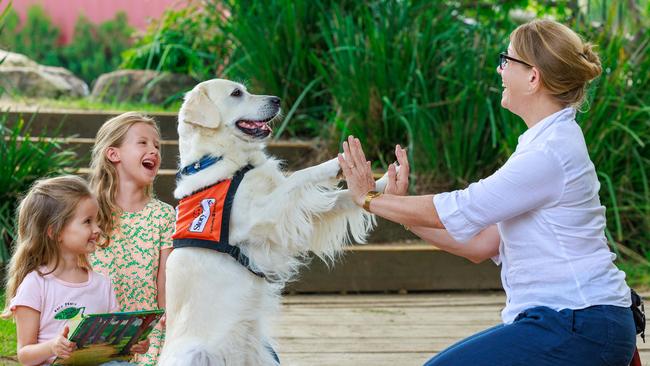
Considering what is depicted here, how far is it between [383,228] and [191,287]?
8.86ft

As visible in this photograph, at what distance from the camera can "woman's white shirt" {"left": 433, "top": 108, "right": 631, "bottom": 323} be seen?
2436 millimetres

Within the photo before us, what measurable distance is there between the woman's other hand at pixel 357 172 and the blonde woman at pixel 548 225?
0.28 metres

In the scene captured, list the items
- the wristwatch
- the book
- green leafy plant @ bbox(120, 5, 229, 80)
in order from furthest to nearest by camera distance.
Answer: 1. green leafy plant @ bbox(120, 5, 229, 80)
2. the wristwatch
3. the book

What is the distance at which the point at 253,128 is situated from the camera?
10.9 ft

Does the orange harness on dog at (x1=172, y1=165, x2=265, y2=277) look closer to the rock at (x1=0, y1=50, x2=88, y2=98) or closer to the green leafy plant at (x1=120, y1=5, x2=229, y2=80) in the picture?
the green leafy plant at (x1=120, y1=5, x2=229, y2=80)

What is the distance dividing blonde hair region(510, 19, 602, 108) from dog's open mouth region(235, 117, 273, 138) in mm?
1086

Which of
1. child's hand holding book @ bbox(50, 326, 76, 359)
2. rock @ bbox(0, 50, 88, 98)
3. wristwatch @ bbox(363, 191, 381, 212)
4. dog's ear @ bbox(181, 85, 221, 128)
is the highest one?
dog's ear @ bbox(181, 85, 221, 128)

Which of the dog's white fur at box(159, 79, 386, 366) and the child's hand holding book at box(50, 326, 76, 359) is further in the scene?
the dog's white fur at box(159, 79, 386, 366)

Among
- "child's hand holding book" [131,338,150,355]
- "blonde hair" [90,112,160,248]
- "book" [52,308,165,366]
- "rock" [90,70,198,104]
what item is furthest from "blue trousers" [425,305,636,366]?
"rock" [90,70,198,104]

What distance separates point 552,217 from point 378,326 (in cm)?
213

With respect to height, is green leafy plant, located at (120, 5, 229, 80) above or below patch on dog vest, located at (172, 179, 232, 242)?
below

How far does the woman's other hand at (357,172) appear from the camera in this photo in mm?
2836

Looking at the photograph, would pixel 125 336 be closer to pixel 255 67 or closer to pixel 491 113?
pixel 491 113

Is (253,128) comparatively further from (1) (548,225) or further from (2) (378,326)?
(2) (378,326)
